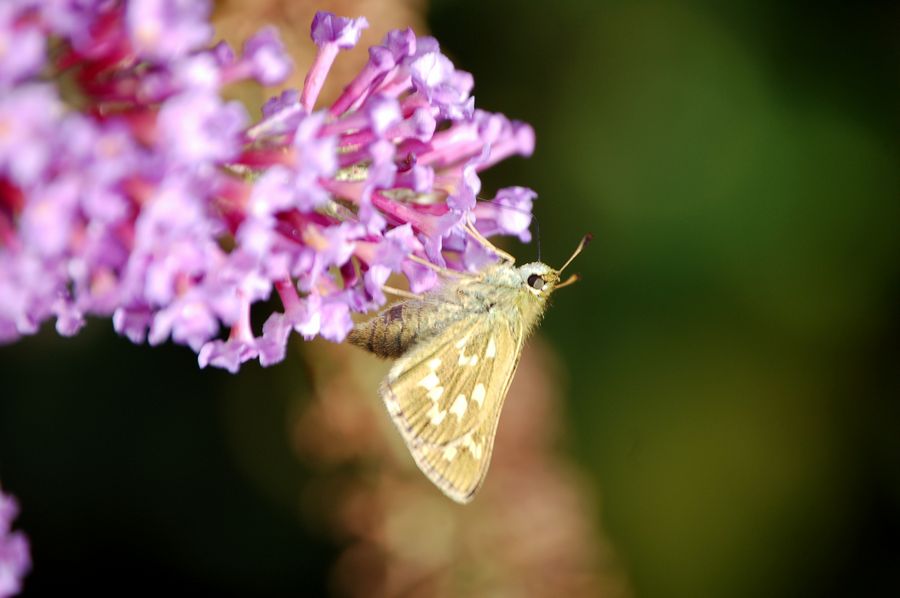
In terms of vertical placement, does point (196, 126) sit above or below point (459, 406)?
above

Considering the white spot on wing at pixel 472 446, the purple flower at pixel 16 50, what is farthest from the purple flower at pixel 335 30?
the white spot on wing at pixel 472 446

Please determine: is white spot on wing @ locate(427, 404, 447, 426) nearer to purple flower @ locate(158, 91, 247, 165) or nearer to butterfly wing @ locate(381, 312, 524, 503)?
butterfly wing @ locate(381, 312, 524, 503)

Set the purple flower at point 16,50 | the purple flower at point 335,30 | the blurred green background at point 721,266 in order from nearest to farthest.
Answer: the purple flower at point 16,50 → the purple flower at point 335,30 → the blurred green background at point 721,266

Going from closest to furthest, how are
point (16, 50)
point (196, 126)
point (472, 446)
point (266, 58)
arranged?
Result: point (16, 50) < point (196, 126) < point (266, 58) < point (472, 446)

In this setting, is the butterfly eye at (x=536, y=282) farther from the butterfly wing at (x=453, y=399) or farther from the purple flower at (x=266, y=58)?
the purple flower at (x=266, y=58)

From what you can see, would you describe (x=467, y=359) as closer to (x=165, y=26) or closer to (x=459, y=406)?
(x=459, y=406)

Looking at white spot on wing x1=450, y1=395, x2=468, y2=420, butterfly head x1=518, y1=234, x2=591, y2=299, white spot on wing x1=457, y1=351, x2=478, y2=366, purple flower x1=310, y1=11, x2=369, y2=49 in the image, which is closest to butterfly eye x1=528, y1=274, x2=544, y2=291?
butterfly head x1=518, y1=234, x2=591, y2=299

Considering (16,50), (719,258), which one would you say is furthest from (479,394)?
(719,258)
